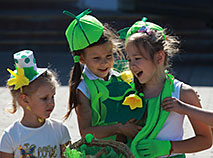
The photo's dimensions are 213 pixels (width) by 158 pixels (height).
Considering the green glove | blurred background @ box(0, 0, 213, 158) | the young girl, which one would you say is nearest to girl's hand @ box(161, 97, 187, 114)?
the green glove

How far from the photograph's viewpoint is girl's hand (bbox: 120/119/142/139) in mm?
2740

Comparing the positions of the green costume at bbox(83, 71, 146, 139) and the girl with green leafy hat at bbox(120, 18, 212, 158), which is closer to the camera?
the girl with green leafy hat at bbox(120, 18, 212, 158)

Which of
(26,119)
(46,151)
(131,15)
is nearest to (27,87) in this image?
(26,119)

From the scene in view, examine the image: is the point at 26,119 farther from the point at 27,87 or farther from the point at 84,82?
the point at 84,82

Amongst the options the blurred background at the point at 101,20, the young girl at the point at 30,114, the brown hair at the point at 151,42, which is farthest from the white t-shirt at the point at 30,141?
the blurred background at the point at 101,20

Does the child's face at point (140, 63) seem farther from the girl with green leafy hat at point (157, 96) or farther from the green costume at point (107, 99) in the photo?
the green costume at point (107, 99)

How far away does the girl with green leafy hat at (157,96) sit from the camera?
8.79ft

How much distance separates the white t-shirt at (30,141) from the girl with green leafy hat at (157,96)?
1.91 ft

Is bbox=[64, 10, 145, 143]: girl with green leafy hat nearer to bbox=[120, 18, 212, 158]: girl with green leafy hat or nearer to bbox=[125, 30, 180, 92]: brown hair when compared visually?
bbox=[120, 18, 212, 158]: girl with green leafy hat

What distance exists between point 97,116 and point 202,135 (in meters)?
0.74

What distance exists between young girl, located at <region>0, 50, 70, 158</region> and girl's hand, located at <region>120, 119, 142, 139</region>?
500mm

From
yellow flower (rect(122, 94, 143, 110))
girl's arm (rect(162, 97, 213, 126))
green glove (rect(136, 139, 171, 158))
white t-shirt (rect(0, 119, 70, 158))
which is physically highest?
yellow flower (rect(122, 94, 143, 110))

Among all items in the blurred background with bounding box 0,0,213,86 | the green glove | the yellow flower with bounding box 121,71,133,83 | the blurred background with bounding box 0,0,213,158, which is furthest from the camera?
the blurred background with bounding box 0,0,213,86

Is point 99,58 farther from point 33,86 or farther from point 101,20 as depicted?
point 101,20
